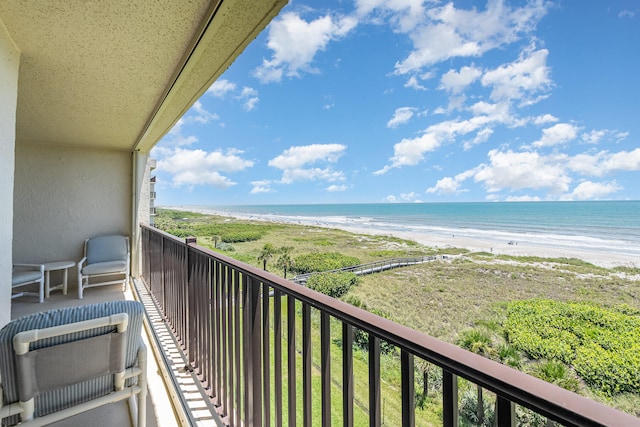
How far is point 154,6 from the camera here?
1.27 meters

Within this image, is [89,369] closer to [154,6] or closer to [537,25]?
[154,6]

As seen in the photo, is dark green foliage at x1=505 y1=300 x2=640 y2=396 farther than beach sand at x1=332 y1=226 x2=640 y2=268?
No

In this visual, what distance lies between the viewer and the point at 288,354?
0.98m

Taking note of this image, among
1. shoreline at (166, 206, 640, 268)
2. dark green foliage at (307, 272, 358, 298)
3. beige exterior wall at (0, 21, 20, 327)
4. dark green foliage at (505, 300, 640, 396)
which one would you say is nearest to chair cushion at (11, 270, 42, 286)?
beige exterior wall at (0, 21, 20, 327)

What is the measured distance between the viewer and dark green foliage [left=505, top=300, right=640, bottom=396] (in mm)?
9680

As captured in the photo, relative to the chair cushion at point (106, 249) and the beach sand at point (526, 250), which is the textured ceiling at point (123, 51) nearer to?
the chair cushion at point (106, 249)

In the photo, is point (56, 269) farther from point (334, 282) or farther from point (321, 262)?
point (321, 262)

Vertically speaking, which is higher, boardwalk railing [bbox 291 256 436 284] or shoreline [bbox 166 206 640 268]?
shoreline [bbox 166 206 640 268]

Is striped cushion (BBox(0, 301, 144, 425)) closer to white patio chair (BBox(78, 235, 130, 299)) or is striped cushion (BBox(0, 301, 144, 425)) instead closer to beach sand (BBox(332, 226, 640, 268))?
white patio chair (BBox(78, 235, 130, 299))

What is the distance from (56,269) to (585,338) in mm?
16250

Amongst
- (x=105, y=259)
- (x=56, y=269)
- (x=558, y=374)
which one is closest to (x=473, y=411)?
(x=105, y=259)

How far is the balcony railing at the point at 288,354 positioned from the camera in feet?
1.40

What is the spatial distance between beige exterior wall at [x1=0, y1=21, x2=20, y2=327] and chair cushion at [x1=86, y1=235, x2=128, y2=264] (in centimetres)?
254

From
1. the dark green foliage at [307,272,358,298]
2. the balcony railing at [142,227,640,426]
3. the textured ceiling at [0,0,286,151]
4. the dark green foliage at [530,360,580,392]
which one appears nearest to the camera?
the balcony railing at [142,227,640,426]
